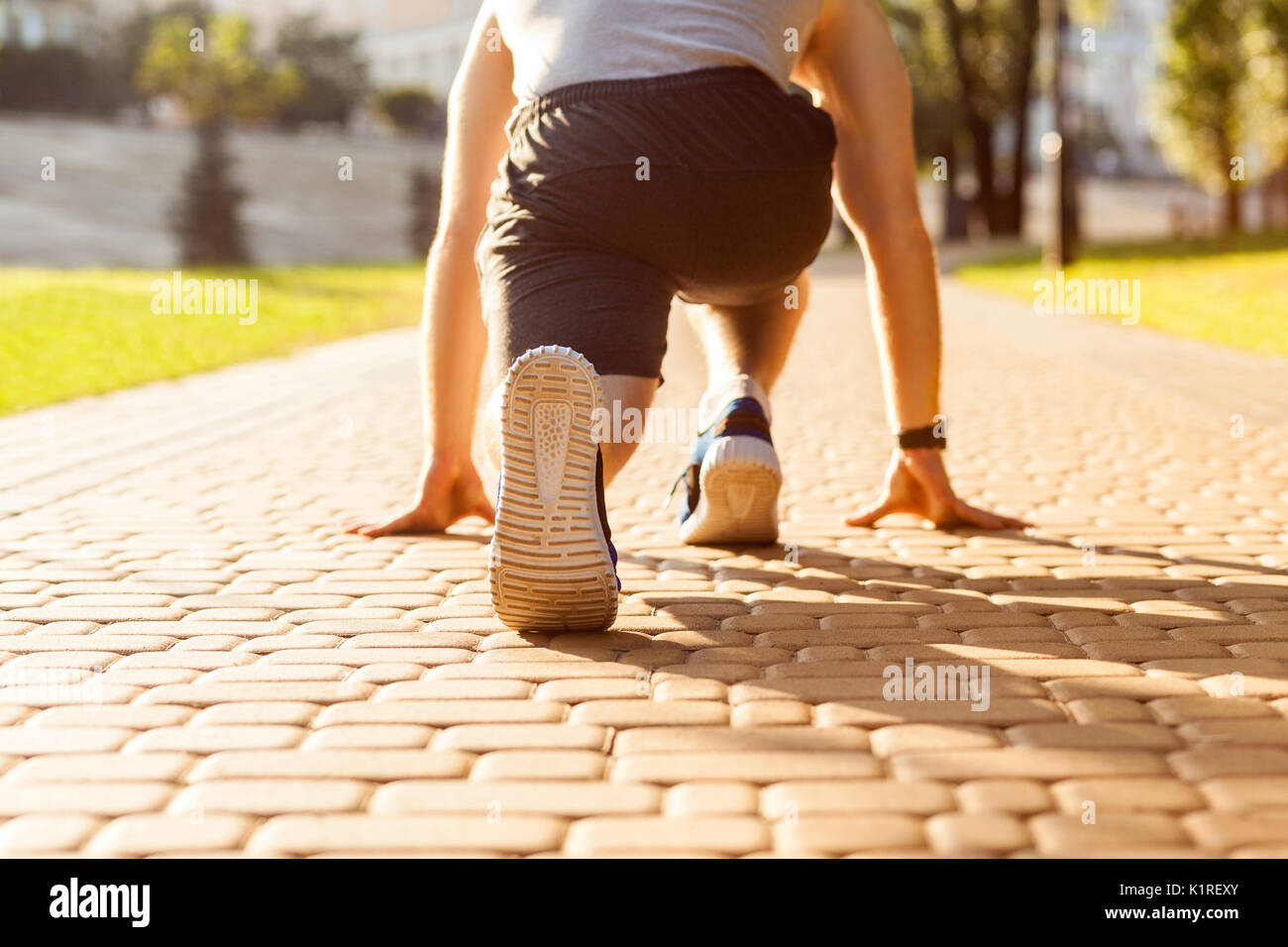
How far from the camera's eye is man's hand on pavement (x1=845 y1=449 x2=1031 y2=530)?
4535 millimetres

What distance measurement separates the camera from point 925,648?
10.8 ft

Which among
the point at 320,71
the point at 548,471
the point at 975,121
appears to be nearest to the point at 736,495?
the point at 548,471

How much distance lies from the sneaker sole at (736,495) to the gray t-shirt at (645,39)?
886mm

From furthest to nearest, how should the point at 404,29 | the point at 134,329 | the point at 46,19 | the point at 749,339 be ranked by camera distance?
the point at 404,29 < the point at 46,19 < the point at 134,329 < the point at 749,339

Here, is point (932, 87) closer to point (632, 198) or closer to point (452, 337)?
point (452, 337)

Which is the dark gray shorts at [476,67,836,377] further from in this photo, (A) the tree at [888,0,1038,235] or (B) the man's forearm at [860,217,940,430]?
(A) the tree at [888,0,1038,235]

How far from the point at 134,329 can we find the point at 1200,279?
11.2 metres

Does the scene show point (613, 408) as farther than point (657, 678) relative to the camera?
Yes

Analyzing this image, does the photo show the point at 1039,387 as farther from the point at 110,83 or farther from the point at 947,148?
the point at 110,83

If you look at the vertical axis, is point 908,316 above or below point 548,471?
above

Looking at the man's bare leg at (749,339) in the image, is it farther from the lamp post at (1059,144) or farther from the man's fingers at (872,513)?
the lamp post at (1059,144)

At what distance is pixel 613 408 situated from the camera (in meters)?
3.33

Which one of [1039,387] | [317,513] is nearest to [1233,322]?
[1039,387]
